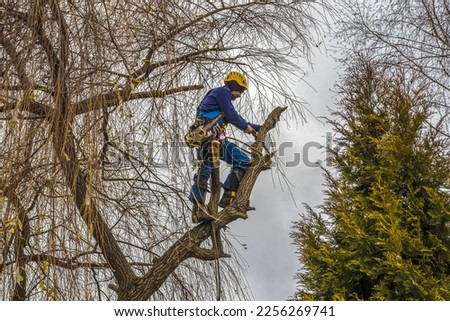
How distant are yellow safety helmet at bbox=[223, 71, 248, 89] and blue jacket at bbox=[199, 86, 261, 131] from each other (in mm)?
108

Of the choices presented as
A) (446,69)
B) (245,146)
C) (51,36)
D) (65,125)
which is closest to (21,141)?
(65,125)

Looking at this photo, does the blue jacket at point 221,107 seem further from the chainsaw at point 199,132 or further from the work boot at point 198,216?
the work boot at point 198,216

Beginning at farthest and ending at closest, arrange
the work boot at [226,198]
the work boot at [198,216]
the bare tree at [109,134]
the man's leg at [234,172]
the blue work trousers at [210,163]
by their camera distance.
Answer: the work boot at [226,198]
the man's leg at [234,172]
the work boot at [198,216]
the blue work trousers at [210,163]
the bare tree at [109,134]

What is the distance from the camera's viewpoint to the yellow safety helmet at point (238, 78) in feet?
14.4

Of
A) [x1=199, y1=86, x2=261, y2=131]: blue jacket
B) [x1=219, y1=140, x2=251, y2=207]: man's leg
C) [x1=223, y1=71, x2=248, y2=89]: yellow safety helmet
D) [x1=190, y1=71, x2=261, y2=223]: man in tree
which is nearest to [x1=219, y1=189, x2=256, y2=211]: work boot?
[x1=219, y1=140, x2=251, y2=207]: man's leg

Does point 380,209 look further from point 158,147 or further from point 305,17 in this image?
Result: point 158,147

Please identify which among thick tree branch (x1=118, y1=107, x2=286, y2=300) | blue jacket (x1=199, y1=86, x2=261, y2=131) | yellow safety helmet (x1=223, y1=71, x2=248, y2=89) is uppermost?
yellow safety helmet (x1=223, y1=71, x2=248, y2=89)

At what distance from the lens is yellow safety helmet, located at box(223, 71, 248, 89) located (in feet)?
14.4

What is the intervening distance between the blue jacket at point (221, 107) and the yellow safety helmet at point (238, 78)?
0.35 feet

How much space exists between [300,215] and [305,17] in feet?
5.96

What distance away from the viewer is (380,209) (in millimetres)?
4926

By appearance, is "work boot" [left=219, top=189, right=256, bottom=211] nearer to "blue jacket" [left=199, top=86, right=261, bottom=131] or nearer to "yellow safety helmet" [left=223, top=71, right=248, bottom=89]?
"blue jacket" [left=199, top=86, right=261, bottom=131]

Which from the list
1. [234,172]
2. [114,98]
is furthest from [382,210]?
[114,98]

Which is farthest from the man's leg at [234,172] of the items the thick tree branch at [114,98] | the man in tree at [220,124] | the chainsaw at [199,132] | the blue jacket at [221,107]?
the thick tree branch at [114,98]
